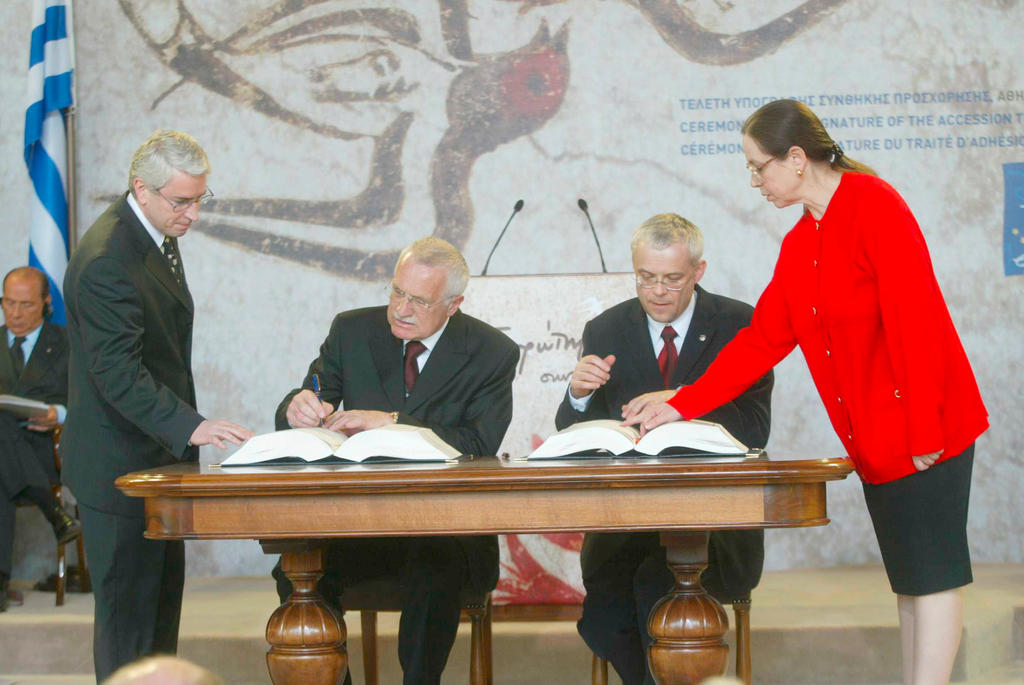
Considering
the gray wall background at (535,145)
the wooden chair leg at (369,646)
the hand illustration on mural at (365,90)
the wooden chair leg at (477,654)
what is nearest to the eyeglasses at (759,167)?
the wooden chair leg at (477,654)

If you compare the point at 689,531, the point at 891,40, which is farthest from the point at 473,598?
the point at 891,40

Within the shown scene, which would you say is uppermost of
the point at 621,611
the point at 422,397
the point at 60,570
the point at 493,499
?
the point at 422,397

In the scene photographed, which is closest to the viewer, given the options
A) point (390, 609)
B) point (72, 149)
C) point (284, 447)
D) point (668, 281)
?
point (284, 447)

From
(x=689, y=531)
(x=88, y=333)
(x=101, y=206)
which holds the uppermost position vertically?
(x=101, y=206)

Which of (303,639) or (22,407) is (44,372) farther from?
(303,639)

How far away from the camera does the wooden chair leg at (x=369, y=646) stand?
11.7 ft

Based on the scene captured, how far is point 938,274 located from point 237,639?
372cm

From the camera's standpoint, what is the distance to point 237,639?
4.36 meters

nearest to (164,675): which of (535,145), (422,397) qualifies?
(422,397)

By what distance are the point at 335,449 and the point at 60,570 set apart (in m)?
2.73

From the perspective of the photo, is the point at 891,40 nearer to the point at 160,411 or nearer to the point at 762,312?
the point at 762,312

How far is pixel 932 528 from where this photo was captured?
9.12ft

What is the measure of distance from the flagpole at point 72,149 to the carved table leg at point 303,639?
140 inches

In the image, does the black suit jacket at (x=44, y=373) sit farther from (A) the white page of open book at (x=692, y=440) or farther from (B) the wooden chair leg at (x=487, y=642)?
(A) the white page of open book at (x=692, y=440)
